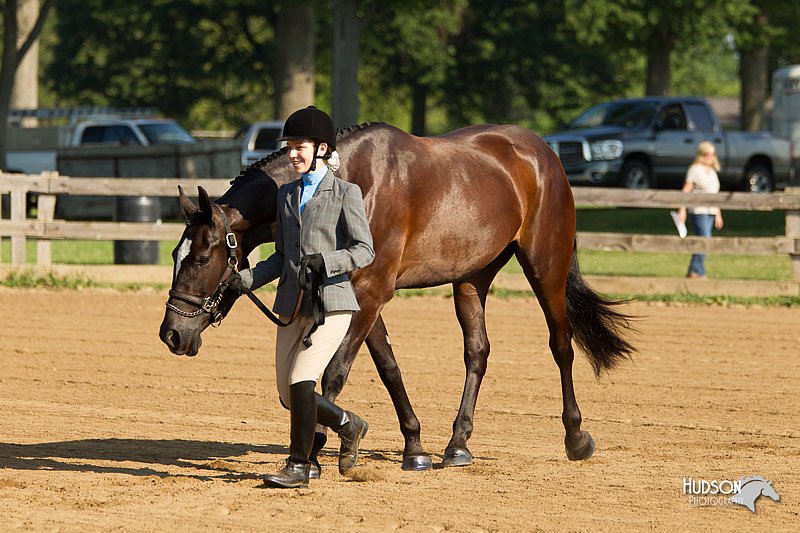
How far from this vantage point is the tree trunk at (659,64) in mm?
33716

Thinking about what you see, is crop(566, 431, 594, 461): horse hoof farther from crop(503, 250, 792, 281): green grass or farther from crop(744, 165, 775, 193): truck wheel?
crop(744, 165, 775, 193): truck wheel

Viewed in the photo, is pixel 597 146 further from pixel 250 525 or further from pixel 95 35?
pixel 95 35

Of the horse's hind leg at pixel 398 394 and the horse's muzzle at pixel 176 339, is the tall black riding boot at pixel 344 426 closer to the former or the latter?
the horse's hind leg at pixel 398 394

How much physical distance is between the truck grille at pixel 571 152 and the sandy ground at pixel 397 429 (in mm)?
10959

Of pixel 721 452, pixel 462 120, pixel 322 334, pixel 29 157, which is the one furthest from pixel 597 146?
pixel 462 120

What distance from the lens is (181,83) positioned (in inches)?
1794

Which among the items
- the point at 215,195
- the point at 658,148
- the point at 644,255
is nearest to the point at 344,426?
the point at 215,195

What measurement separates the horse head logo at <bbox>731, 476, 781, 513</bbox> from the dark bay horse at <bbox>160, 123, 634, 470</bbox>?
1077mm

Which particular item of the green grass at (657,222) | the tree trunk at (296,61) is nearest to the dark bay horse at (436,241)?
the green grass at (657,222)

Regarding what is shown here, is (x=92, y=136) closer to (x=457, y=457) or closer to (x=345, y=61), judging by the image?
(x=345, y=61)

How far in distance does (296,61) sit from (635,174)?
1112cm

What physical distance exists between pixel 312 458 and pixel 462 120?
3998 centimetres

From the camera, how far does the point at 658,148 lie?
2439 centimetres

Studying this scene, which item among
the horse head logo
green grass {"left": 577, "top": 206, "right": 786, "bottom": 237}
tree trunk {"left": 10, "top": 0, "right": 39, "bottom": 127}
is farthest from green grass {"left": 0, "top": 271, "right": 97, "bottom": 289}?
tree trunk {"left": 10, "top": 0, "right": 39, "bottom": 127}
